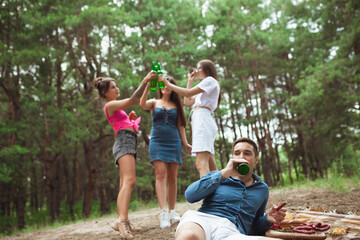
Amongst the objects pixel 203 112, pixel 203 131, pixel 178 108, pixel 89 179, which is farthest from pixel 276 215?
pixel 89 179

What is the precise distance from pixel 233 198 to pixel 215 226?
0.27 m

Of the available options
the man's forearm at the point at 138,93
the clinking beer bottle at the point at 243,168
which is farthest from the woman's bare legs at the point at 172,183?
the clinking beer bottle at the point at 243,168

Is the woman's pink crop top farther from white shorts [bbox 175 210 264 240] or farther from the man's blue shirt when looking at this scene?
white shorts [bbox 175 210 264 240]

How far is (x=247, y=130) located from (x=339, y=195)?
12095 millimetres

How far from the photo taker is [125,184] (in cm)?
331

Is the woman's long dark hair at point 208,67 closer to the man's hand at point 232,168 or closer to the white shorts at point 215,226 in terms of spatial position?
the man's hand at point 232,168

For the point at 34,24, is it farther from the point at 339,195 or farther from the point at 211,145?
the point at 339,195

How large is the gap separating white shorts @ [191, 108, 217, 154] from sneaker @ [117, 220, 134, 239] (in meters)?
1.09

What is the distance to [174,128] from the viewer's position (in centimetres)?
385

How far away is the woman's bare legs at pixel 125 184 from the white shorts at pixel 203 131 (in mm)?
754

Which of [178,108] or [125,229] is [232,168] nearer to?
[125,229]

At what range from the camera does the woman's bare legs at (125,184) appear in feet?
10.6

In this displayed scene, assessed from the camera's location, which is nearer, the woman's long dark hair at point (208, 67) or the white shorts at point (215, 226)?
the white shorts at point (215, 226)

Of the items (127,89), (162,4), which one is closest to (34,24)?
(127,89)
